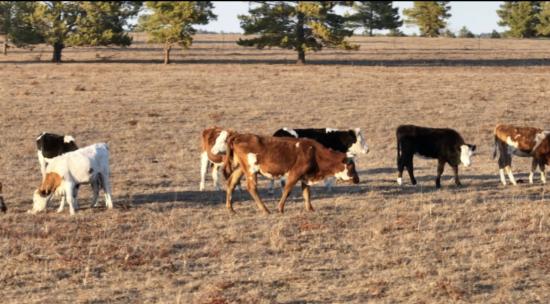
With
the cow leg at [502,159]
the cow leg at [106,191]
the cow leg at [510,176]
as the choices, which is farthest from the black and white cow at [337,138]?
the cow leg at [106,191]

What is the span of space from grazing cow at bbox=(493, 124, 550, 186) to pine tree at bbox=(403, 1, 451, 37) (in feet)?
274

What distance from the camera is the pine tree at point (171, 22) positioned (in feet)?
183

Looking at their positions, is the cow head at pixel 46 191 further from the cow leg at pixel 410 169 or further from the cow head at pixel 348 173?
the cow leg at pixel 410 169

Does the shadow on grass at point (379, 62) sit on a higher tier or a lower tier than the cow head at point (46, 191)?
higher

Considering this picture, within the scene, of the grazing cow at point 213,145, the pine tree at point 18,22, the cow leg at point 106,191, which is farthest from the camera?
the pine tree at point 18,22

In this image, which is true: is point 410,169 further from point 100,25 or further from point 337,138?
point 100,25

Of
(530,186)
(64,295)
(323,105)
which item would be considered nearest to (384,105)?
(323,105)

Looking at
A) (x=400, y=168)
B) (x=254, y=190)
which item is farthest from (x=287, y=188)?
(x=400, y=168)

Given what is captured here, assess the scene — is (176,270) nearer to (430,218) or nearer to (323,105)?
(430,218)

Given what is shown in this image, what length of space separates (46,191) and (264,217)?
13.6 ft

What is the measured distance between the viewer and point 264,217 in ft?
49.5

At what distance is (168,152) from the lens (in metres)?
25.5

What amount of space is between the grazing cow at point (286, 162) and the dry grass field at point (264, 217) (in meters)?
0.59

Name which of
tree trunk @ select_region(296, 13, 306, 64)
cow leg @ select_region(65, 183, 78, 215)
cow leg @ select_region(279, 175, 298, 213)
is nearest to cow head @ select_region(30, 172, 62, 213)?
cow leg @ select_region(65, 183, 78, 215)
